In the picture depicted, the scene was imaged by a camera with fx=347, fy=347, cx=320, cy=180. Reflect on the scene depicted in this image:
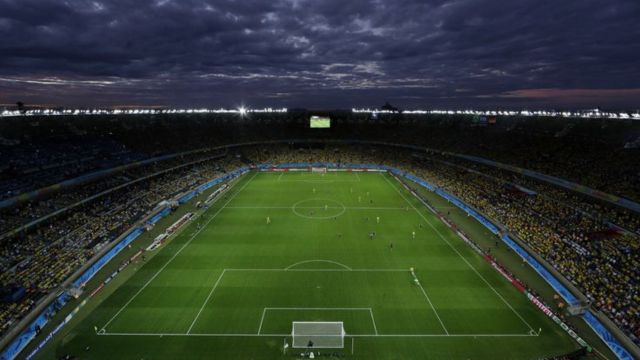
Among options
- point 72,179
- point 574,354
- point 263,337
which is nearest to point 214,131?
point 72,179

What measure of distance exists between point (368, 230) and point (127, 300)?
27.9 meters

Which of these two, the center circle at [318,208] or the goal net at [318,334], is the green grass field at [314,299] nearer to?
the goal net at [318,334]

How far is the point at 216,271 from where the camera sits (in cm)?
3431

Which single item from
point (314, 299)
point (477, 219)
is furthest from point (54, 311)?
point (477, 219)

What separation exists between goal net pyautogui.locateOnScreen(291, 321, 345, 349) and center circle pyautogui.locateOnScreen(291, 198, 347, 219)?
26.2m

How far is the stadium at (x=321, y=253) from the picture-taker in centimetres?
2434

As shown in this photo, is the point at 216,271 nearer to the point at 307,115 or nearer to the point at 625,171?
the point at 625,171

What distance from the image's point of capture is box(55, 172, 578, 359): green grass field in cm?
2375

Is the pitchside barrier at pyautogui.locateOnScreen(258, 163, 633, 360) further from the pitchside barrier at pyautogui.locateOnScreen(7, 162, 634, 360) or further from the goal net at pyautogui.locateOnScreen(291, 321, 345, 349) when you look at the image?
the goal net at pyautogui.locateOnScreen(291, 321, 345, 349)

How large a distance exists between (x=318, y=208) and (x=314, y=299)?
2607 cm

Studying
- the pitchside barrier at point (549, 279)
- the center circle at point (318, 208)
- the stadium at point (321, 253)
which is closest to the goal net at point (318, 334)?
the stadium at point (321, 253)

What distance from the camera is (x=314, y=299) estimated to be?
29.2 m

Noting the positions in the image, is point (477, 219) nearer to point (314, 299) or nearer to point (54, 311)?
point (314, 299)

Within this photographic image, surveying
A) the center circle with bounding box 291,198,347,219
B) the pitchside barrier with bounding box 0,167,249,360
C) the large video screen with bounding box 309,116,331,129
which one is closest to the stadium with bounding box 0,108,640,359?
the pitchside barrier with bounding box 0,167,249,360
